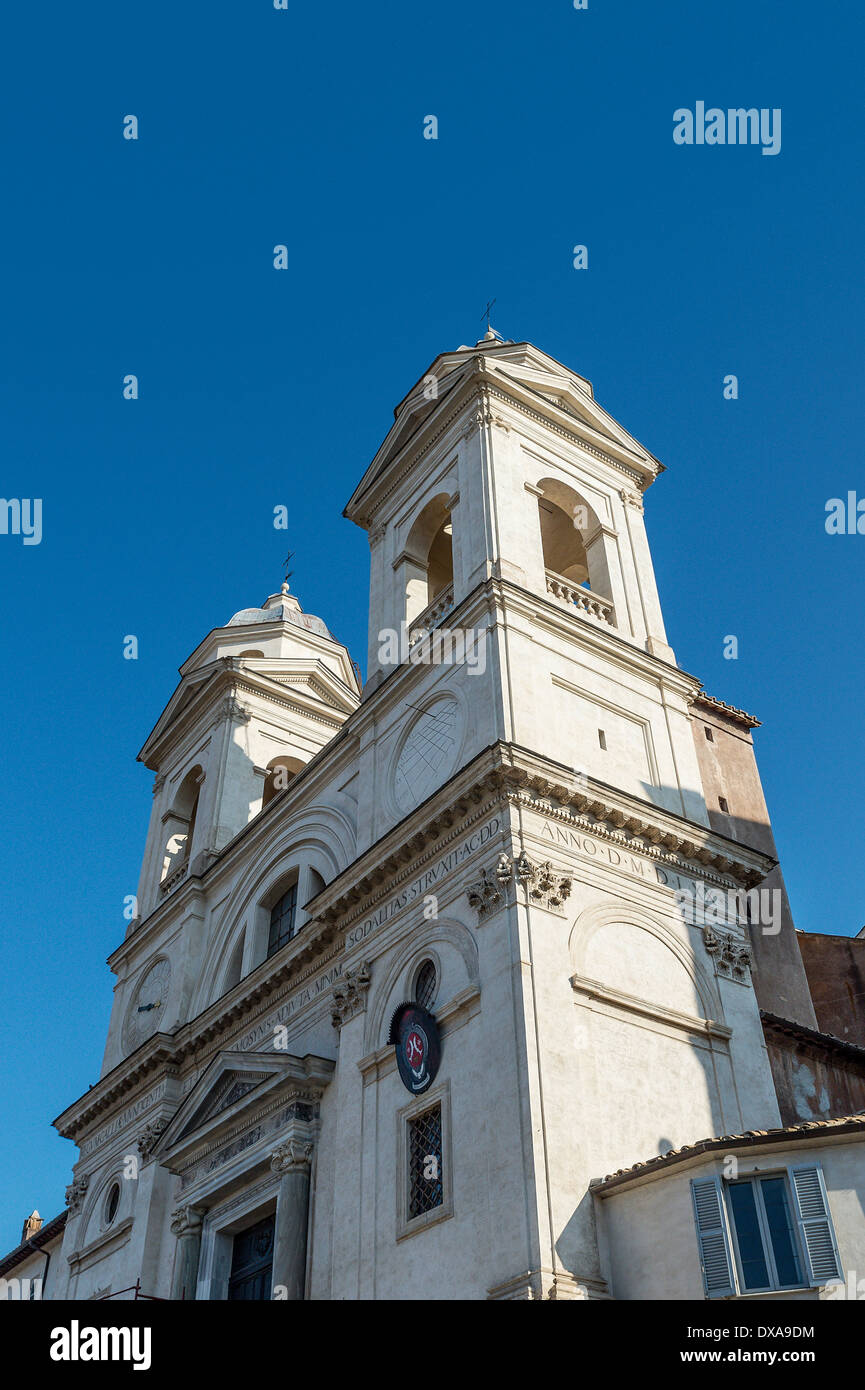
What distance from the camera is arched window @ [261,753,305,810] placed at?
30.6 meters

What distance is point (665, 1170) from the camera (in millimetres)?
14180

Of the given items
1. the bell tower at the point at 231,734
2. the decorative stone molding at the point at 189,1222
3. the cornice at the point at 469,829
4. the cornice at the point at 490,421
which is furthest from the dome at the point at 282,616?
the decorative stone molding at the point at 189,1222

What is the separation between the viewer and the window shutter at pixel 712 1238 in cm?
1317

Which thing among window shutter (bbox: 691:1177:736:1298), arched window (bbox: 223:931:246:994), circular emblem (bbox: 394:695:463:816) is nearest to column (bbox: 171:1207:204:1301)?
arched window (bbox: 223:931:246:994)

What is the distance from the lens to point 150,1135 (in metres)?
23.6

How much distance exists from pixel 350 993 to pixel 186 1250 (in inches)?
196

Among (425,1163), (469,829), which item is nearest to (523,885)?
(469,829)

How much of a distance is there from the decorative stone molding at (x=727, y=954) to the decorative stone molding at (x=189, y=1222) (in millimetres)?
8910

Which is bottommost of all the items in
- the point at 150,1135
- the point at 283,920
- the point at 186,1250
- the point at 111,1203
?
the point at 186,1250

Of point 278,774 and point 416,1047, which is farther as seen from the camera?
point 278,774

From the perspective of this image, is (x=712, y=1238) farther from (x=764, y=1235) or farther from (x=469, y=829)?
(x=469, y=829)
